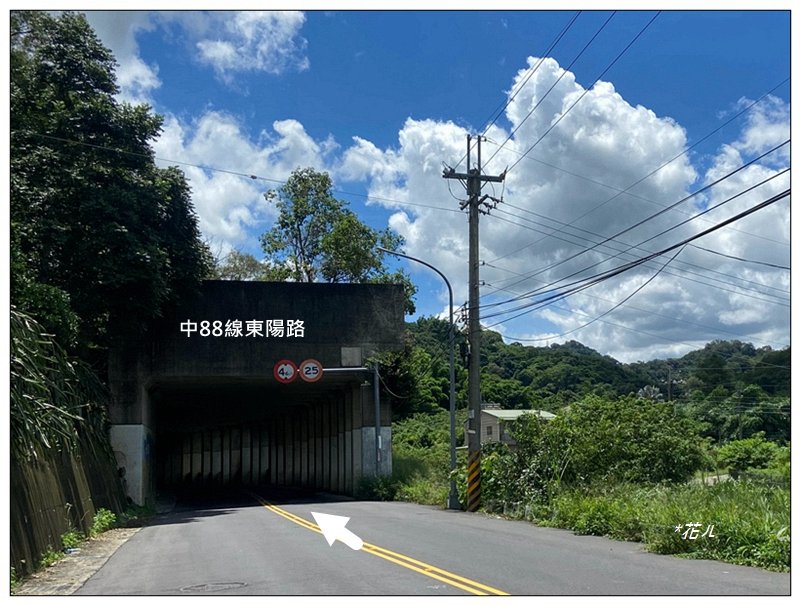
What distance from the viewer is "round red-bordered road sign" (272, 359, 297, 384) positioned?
32.3m

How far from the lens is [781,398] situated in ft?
150

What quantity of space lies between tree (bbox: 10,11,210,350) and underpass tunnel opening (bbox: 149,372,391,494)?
6.81 metres

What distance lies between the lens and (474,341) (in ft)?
81.6

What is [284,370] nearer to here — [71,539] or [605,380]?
[71,539]

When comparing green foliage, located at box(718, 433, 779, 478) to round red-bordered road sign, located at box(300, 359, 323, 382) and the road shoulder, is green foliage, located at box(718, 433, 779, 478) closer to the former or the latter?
round red-bordered road sign, located at box(300, 359, 323, 382)

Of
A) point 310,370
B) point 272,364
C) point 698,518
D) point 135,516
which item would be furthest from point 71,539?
point 310,370

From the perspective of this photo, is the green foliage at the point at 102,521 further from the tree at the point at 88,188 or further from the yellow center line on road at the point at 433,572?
the yellow center line on road at the point at 433,572

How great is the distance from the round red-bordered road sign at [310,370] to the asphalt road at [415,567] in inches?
555

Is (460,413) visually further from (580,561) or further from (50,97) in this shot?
(580,561)

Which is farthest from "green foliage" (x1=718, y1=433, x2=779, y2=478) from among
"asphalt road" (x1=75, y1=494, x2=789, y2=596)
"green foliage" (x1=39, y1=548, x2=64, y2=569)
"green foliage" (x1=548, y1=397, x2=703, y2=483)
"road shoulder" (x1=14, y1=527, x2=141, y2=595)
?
"green foliage" (x1=39, y1=548, x2=64, y2=569)

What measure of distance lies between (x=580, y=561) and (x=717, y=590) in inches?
112
